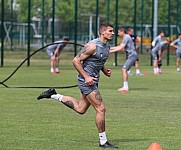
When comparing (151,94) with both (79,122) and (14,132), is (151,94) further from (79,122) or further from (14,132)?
(14,132)

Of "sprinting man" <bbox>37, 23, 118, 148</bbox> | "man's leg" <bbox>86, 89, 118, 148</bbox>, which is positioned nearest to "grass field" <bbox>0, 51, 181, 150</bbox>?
"man's leg" <bbox>86, 89, 118, 148</bbox>

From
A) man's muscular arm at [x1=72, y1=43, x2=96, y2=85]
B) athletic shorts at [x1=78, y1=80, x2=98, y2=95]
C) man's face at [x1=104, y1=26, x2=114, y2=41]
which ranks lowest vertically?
athletic shorts at [x1=78, y1=80, x2=98, y2=95]

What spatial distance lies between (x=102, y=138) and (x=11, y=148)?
151 cm

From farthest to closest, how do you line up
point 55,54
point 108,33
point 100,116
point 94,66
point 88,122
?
point 55,54 → point 88,122 → point 94,66 → point 108,33 → point 100,116

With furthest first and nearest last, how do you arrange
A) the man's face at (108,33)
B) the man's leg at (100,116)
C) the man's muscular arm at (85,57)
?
1. the man's face at (108,33)
2. the man's muscular arm at (85,57)
3. the man's leg at (100,116)

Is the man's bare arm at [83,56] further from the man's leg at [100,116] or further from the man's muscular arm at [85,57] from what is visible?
the man's leg at [100,116]

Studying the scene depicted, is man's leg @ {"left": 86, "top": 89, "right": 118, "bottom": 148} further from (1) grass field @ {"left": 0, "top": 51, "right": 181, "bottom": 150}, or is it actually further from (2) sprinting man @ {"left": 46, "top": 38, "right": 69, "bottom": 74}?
(2) sprinting man @ {"left": 46, "top": 38, "right": 69, "bottom": 74}

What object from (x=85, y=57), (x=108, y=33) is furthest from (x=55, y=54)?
(x=108, y=33)

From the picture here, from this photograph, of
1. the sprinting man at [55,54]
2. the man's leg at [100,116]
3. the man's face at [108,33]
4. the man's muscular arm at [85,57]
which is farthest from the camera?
the sprinting man at [55,54]

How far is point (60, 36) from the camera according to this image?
5491 centimetres

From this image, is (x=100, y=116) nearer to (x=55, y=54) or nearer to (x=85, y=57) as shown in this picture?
(x=85, y=57)

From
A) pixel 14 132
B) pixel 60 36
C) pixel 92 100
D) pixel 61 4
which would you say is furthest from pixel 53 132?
pixel 61 4

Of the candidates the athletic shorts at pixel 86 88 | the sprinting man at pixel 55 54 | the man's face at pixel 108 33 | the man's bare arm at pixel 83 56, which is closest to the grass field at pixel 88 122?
the athletic shorts at pixel 86 88

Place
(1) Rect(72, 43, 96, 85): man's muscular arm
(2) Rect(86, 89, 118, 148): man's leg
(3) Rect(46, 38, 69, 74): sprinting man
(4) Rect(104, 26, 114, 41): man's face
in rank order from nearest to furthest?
1. (2) Rect(86, 89, 118, 148): man's leg
2. (1) Rect(72, 43, 96, 85): man's muscular arm
3. (4) Rect(104, 26, 114, 41): man's face
4. (3) Rect(46, 38, 69, 74): sprinting man
